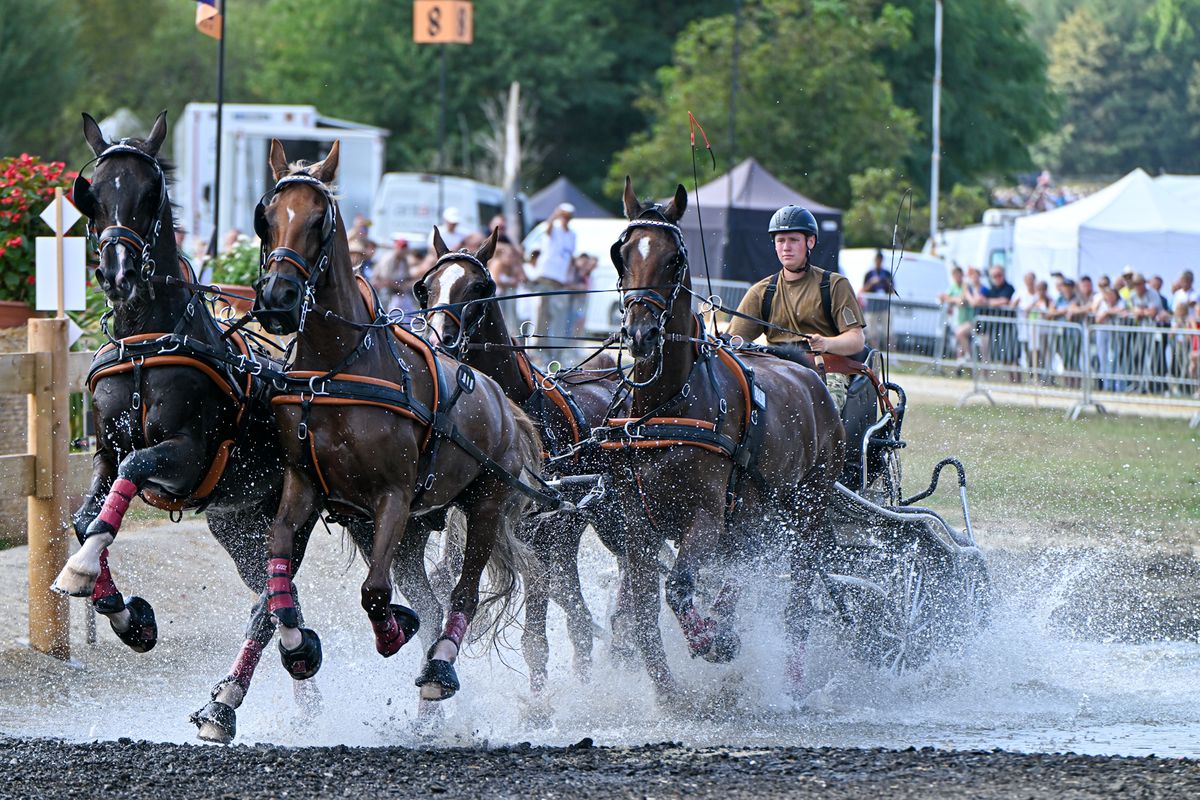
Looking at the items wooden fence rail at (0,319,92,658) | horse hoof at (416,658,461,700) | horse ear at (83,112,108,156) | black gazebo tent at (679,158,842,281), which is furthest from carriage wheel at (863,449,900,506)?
black gazebo tent at (679,158,842,281)

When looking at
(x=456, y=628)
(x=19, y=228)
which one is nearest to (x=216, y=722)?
(x=456, y=628)

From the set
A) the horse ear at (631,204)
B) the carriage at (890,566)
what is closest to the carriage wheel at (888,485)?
the carriage at (890,566)

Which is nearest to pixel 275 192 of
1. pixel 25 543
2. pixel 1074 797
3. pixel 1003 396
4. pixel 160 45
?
pixel 1074 797

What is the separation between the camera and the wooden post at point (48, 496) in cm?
776

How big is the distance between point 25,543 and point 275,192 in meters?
4.81

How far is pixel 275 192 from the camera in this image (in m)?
5.88

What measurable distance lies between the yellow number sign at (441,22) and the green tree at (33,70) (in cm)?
1498

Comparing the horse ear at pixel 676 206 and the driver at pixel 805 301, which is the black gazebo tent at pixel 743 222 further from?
the horse ear at pixel 676 206

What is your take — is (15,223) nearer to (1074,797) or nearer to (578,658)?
(578,658)

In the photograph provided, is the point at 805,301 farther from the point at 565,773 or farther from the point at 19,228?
the point at 19,228

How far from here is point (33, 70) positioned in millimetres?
37031

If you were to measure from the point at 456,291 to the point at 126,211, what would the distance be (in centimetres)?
200

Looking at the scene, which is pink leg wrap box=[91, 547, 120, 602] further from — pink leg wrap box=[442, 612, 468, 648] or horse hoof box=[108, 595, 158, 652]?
pink leg wrap box=[442, 612, 468, 648]

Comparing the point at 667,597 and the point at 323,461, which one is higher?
the point at 323,461
